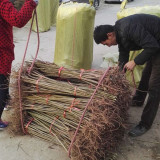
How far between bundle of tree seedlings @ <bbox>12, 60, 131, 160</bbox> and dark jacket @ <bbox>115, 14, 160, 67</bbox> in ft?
1.17

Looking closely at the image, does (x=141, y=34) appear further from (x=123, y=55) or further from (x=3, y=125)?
(x=3, y=125)

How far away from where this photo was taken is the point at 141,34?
2.38 meters

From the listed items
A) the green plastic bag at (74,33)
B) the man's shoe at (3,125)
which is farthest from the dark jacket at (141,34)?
the man's shoe at (3,125)

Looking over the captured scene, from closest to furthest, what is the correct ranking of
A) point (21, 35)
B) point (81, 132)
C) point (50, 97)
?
1. point (81, 132)
2. point (50, 97)
3. point (21, 35)

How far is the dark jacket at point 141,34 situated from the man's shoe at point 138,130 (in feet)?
2.76

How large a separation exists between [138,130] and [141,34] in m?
1.16

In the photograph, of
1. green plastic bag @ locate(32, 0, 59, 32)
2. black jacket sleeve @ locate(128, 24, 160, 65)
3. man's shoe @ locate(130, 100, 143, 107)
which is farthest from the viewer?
green plastic bag @ locate(32, 0, 59, 32)

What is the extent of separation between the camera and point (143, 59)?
2500mm

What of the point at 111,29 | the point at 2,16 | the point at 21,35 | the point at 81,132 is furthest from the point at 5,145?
the point at 21,35

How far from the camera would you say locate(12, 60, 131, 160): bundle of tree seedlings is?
2184 millimetres

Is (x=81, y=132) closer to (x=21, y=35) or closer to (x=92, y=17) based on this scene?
(x=92, y=17)

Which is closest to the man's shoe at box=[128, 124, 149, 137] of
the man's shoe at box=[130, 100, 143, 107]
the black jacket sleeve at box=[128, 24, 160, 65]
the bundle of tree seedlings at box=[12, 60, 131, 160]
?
the bundle of tree seedlings at box=[12, 60, 131, 160]

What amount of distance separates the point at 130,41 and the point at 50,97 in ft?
3.39

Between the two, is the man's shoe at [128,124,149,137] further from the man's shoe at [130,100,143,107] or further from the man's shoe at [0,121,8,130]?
the man's shoe at [0,121,8,130]
